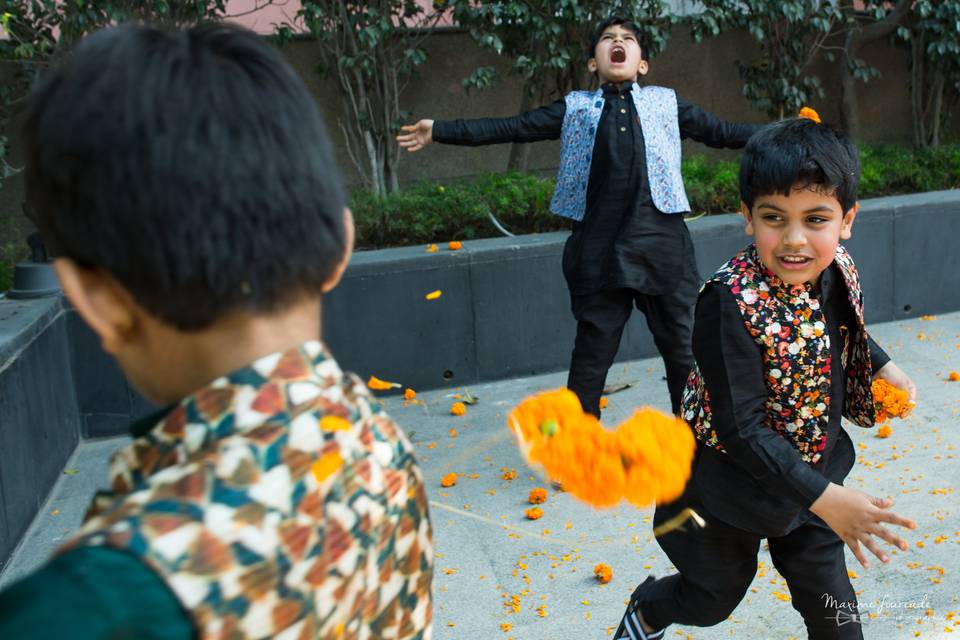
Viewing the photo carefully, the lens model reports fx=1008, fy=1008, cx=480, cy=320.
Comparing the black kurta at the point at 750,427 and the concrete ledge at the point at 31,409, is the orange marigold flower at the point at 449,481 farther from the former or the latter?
the black kurta at the point at 750,427

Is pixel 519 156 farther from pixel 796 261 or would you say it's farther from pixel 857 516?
pixel 857 516

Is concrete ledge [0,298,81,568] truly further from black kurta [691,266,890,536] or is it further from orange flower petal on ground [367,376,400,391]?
black kurta [691,266,890,536]

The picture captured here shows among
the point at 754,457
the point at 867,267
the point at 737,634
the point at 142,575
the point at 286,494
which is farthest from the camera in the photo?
the point at 867,267

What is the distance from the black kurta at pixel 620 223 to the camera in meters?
4.52

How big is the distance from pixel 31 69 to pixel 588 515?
4442 mm

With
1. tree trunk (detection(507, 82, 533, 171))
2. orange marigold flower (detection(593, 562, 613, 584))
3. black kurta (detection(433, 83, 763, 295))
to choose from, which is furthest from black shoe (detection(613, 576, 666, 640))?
tree trunk (detection(507, 82, 533, 171))

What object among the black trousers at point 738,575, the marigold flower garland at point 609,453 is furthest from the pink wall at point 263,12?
the marigold flower garland at point 609,453

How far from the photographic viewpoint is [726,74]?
27.9 ft

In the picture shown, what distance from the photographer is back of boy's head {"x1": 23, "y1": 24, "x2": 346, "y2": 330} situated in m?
0.96

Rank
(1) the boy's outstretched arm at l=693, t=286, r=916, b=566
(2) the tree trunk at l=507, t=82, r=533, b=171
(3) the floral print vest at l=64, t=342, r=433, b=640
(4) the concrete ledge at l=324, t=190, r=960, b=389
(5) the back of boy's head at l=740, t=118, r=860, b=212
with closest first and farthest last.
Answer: (3) the floral print vest at l=64, t=342, r=433, b=640 → (1) the boy's outstretched arm at l=693, t=286, r=916, b=566 → (5) the back of boy's head at l=740, t=118, r=860, b=212 → (4) the concrete ledge at l=324, t=190, r=960, b=389 → (2) the tree trunk at l=507, t=82, r=533, b=171

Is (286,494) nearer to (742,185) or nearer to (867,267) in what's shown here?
(742,185)

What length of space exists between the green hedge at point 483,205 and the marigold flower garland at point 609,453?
4.52m

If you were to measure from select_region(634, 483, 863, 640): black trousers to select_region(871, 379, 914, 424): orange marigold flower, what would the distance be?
0.33 metres

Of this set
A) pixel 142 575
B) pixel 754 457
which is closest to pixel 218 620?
pixel 142 575
